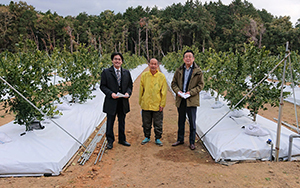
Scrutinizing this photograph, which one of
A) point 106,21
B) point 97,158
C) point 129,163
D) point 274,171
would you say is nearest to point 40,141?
point 97,158

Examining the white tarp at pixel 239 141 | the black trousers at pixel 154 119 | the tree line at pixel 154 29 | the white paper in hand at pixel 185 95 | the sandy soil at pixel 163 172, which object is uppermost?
the tree line at pixel 154 29

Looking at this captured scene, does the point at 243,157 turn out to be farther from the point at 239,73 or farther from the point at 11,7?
the point at 11,7

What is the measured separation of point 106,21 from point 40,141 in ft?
141

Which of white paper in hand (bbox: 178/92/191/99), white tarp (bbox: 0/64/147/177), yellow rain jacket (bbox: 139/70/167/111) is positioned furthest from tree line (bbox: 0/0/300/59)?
white paper in hand (bbox: 178/92/191/99)

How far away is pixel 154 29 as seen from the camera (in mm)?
42031

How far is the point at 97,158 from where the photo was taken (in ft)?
11.4

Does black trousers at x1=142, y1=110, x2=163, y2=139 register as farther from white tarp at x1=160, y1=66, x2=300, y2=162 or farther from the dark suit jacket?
white tarp at x1=160, y1=66, x2=300, y2=162

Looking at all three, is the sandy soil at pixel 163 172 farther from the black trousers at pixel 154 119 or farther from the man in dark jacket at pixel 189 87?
the man in dark jacket at pixel 189 87

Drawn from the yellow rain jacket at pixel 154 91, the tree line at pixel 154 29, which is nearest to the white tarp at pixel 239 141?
the yellow rain jacket at pixel 154 91

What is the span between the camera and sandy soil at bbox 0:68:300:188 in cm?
271

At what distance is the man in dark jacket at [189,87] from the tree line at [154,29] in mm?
23907

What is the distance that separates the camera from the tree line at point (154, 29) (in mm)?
30141

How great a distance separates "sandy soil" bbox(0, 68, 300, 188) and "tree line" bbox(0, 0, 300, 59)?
79.6 ft

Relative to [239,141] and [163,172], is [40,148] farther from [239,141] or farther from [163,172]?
[239,141]
